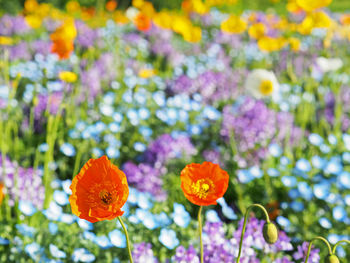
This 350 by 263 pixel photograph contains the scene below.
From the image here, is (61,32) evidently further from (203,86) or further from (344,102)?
(344,102)

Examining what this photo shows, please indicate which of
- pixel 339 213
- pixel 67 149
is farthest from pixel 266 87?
pixel 67 149

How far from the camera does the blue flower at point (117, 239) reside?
58.8 inches

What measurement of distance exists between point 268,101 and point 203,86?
517 mm

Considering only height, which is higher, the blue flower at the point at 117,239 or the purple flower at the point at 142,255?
the purple flower at the point at 142,255

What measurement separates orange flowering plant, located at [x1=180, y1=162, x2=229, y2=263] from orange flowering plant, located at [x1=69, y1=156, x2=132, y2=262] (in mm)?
164

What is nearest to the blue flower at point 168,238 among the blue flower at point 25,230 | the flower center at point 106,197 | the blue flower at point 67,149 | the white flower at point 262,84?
the blue flower at point 25,230

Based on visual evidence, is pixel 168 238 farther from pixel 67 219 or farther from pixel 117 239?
pixel 67 219

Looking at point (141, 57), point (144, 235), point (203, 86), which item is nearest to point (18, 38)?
point (141, 57)

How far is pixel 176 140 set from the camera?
2287mm

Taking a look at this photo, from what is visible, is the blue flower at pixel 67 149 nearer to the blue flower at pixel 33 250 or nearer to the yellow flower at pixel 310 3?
the blue flower at pixel 33 250

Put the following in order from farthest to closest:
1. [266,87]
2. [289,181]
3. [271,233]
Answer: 1. [266,87]
2. [289,181]
3. [271,233]

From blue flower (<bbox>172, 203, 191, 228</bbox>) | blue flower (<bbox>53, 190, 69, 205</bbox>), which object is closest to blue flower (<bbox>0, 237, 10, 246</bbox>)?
blue flower (<bbox>53, 190, 69, 205</bbox>)

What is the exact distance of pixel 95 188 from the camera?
962mm

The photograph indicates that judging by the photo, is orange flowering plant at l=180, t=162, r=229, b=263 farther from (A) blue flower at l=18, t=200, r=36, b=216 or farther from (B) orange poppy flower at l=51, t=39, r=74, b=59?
(B) orange poppy flower at l=51, t=39, r=74, b=59
